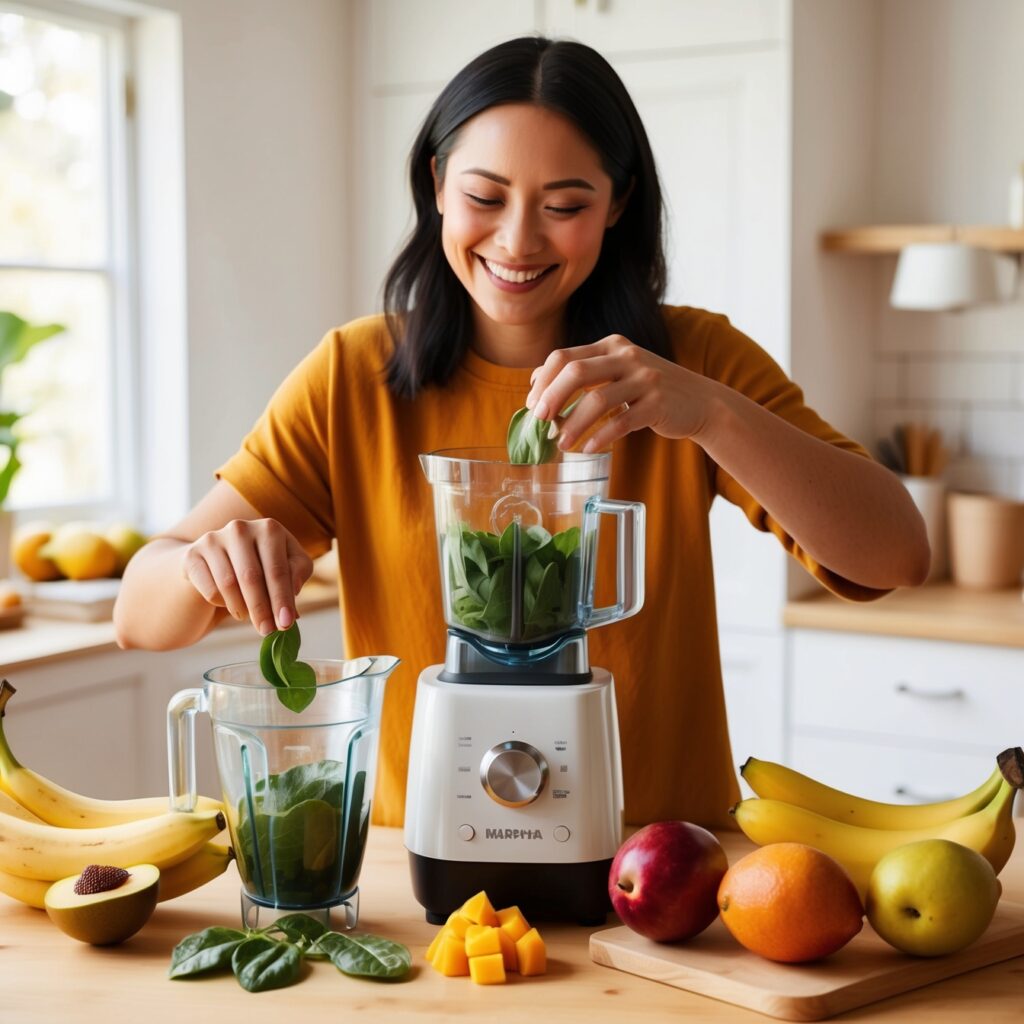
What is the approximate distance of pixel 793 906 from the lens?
3.01 feet

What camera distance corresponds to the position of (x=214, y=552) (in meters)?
1.15

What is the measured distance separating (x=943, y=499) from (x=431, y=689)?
2.17 meters

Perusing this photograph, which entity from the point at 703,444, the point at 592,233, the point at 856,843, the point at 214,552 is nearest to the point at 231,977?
the point at 214,552

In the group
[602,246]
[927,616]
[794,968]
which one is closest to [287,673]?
[794,968]

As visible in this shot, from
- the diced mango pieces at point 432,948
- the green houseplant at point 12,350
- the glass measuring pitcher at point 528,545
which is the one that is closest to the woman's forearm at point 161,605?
the glass measuring pitcher at point 528,545

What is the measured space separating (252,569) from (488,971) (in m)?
0.37

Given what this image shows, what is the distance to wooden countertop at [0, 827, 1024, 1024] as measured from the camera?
900 mm

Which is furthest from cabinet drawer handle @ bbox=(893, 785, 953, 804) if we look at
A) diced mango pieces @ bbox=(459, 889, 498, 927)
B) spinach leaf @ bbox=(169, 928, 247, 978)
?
spinach leaf @ bbox=(169, 928, 247, 978)

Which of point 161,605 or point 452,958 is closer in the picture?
point 452,958

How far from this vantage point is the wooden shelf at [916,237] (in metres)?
2.73

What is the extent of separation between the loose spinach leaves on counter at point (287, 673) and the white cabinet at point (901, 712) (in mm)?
1781

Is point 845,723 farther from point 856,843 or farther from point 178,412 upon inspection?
point 856,843

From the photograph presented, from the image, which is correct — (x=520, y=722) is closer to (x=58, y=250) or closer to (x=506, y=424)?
→ (x=506, y=424)

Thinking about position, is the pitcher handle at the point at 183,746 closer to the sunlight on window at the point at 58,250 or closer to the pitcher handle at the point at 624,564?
the pitcher handle at the point at 624,564
